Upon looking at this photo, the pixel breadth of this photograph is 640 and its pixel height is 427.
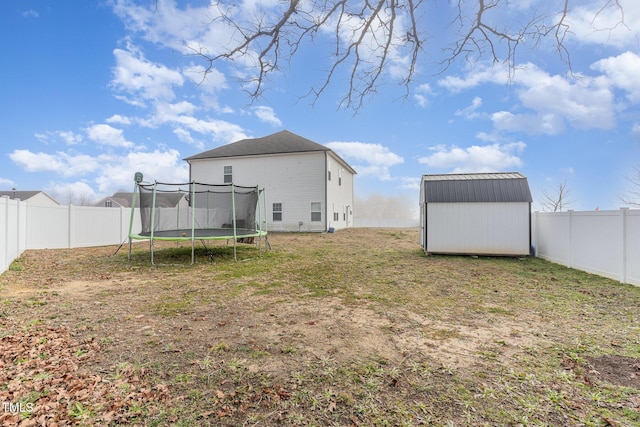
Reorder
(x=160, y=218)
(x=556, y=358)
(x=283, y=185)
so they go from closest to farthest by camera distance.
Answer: (x=556, y=358)
(x=160, y=218)
(x=283, y=185)

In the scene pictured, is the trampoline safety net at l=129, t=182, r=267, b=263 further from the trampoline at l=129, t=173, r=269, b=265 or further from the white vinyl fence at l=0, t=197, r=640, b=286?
the white vinyl fence at l=0, t=197, r=640, b=286

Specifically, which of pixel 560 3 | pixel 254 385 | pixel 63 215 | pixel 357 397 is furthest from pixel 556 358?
pixel 63 215

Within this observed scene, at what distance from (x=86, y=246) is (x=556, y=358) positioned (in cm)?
1330

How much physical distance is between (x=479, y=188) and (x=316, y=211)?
10030 millimetres

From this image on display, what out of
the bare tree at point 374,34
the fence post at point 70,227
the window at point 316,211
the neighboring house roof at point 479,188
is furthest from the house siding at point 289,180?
the bare tree at point 374,34

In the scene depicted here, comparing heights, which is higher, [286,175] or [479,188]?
[286,175]

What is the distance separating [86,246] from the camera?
10.6 m

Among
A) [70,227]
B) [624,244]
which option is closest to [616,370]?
[624,244]

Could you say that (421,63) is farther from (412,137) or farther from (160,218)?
(160,218)

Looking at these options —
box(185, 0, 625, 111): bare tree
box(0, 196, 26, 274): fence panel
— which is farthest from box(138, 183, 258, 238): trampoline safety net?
box(185, 0, 625, 111): bare tree

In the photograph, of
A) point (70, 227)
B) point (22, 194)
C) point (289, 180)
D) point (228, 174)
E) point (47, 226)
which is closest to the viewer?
point (47, 226)

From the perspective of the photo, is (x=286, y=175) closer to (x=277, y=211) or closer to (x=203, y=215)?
(x=277, y=211)

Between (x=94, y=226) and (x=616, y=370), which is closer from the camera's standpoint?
(x=616, y=370)

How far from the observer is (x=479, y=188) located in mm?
8898
